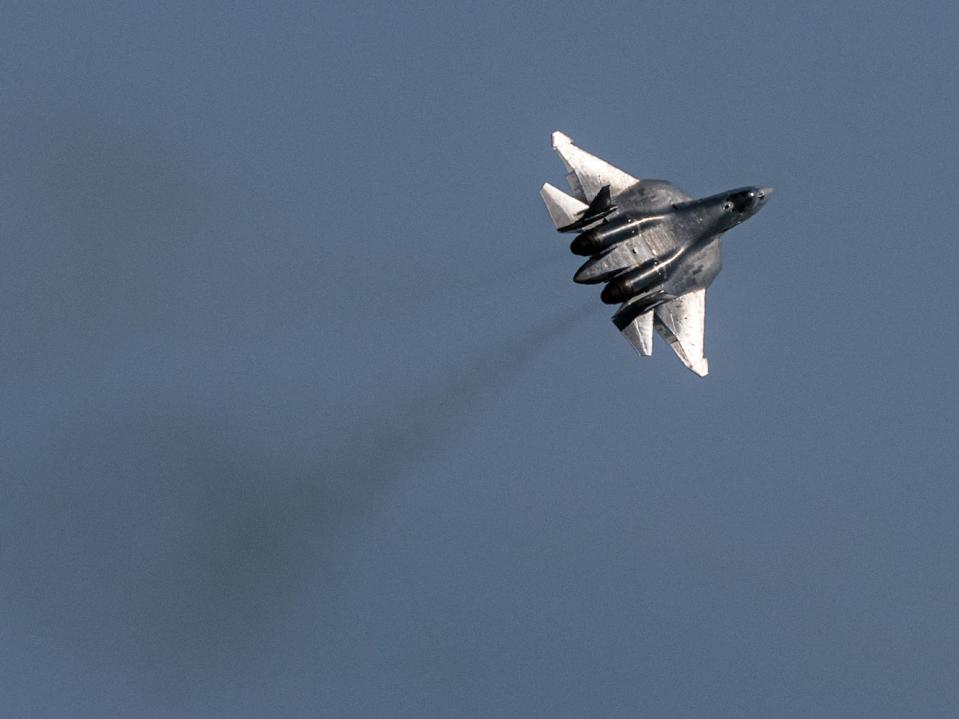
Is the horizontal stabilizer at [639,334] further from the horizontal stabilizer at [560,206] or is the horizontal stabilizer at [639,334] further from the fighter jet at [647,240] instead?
the horizontal stabilizer at [560,206]

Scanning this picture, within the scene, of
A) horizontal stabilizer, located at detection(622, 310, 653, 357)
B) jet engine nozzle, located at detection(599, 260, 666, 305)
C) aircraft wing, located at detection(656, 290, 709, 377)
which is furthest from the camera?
aircraft wing, located at detection(656, 290, 709, 377)

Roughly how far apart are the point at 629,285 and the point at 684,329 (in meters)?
5.29

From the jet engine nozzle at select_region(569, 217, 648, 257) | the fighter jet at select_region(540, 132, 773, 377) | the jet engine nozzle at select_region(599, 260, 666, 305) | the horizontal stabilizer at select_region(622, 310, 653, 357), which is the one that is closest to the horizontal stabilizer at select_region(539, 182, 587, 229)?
the fighter jet at select_region(540, 132, 773, 377)

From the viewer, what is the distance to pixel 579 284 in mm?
81312

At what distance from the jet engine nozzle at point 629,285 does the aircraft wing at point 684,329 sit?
2325 millimetres

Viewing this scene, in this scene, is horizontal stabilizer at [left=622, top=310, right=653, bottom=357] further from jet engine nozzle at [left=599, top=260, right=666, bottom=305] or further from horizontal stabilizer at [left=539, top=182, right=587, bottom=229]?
horizontal stabilizer at [left=539, top=182, right=587, bottom=229]

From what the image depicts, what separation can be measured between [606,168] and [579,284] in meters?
9.02

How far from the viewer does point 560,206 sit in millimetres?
83625

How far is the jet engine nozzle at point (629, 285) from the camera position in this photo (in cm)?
8131

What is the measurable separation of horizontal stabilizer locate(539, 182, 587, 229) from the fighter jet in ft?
0.16

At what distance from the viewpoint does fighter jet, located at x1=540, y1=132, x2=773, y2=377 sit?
8175cm

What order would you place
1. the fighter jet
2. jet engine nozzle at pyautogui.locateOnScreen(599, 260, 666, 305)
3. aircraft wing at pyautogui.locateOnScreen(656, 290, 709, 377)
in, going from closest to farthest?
jet engine nozzle at pyautogui.locateOnScreen(599, 260, 666, 305)
the fighter jet
aircraft wing at pyautogui.locateOnScreen(656, 290, 709, 377)


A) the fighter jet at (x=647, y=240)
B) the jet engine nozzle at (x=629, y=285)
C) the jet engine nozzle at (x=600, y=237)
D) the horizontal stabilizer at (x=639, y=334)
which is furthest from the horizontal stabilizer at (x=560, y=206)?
the horizontal stabilizer at (x=639, y=334)


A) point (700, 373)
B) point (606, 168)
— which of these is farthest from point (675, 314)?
point (606, 168)
